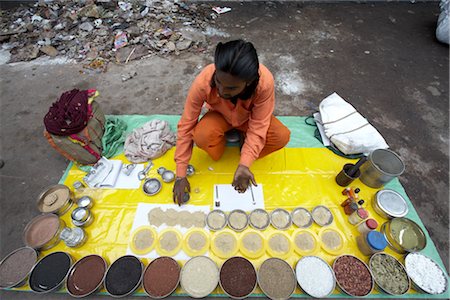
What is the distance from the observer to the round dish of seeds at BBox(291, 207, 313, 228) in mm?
1830

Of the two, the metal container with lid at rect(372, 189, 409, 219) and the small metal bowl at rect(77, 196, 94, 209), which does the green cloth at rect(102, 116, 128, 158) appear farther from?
the metal container with lid at rect(372, 189, 409, 219)

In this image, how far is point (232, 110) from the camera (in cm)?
175

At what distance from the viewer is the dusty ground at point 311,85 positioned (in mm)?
2207

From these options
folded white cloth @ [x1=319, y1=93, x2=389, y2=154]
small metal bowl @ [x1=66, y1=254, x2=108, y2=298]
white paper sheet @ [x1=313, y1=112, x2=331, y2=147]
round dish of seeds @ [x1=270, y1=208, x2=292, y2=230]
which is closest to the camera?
small metal bowl @ [x1=66, y1=254, x2=108, y2=298]

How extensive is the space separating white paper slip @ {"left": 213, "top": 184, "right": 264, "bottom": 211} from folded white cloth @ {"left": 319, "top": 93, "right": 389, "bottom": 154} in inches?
35.0

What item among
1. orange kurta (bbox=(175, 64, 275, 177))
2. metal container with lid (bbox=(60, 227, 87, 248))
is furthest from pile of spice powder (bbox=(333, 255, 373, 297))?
metal container with lid (bbox=(60, 227, 87, 248))

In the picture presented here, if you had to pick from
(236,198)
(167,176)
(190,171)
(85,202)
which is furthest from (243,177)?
(85,202)

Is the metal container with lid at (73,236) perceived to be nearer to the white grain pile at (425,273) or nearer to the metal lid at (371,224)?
the metal lid at (371,224)

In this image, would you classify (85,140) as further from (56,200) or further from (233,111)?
(233,111)

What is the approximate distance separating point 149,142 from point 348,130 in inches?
72.4

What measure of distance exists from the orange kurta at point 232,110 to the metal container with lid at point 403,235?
111cm

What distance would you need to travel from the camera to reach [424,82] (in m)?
3.29

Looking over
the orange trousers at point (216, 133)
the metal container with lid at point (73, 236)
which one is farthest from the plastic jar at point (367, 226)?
the metal container with lid at point (73, 236)

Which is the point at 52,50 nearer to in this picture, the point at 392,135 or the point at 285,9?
the point at 285,9
